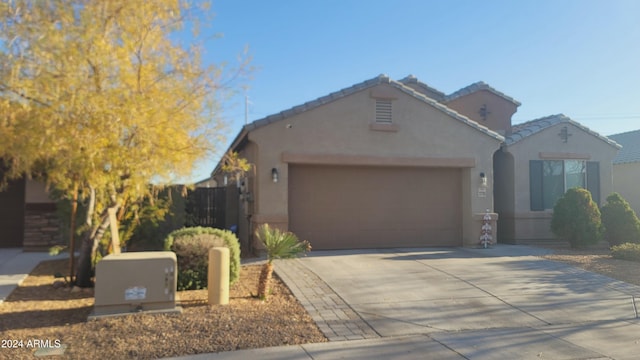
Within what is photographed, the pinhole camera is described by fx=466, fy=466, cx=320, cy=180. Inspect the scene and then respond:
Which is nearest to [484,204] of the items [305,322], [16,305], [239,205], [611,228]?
[611,228]

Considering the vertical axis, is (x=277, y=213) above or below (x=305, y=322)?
above

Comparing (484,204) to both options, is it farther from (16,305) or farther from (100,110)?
(16,305)

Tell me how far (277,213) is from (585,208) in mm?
8869

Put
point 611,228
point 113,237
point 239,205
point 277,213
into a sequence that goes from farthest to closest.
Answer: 1. point 239,205
2. point 611,228
3. point 277,213
4. point 113,237

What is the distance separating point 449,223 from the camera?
1359 centimetres

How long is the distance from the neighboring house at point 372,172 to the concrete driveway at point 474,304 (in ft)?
5.83

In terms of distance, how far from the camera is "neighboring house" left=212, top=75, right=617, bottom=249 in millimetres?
12008

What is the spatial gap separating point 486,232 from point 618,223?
438 cm

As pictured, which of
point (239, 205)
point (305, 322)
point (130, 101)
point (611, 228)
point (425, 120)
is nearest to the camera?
point (305, 322)

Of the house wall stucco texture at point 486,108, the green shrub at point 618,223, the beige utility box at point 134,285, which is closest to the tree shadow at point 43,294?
the beige utility box at point 134,285

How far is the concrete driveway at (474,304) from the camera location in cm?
602

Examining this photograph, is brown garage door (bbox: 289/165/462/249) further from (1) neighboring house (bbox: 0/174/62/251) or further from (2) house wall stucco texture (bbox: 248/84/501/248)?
(1) neighboring house (bbox: 0/174/62/251)

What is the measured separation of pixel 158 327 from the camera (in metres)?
6.23

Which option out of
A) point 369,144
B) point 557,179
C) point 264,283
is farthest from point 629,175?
point 264,283
